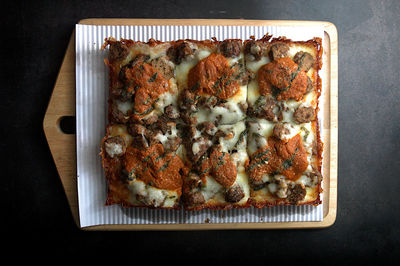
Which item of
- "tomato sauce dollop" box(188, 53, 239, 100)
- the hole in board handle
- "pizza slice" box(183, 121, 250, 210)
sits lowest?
"pizza slice" box(183, 121, 250, 210)

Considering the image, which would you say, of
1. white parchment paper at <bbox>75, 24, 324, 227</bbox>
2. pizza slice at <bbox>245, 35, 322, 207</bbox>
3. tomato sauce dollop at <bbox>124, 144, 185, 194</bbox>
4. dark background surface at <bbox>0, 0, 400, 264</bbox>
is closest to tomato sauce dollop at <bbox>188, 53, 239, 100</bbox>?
pizza slice at <bbox>245, 35, 322, 207</bbox>

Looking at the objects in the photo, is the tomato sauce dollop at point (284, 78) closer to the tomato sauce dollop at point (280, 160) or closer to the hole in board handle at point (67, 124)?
the tomato sauce dollop at point (280, 160)

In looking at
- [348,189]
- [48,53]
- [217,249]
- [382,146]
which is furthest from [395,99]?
[48,53]

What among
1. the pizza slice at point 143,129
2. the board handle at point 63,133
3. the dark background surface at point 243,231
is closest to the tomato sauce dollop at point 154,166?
the pizza slice at point 143,129

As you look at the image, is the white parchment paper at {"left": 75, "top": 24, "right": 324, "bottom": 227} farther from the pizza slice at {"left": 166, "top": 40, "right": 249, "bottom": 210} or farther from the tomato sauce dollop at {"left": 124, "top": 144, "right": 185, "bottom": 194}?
the tomato sauce dollop at {"left": 124, "top": 144, "right": 185, "bottom": 194}

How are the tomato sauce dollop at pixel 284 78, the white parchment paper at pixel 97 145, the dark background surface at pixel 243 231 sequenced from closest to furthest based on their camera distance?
the tomato sauce dollop at pixel 284 78, the white parchment paper at pixel 97 145, the dark background surface at pixel 243 231

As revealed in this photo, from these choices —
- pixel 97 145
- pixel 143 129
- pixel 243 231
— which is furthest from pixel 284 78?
pixel 97 145

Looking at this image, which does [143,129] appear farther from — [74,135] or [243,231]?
[243,231]
